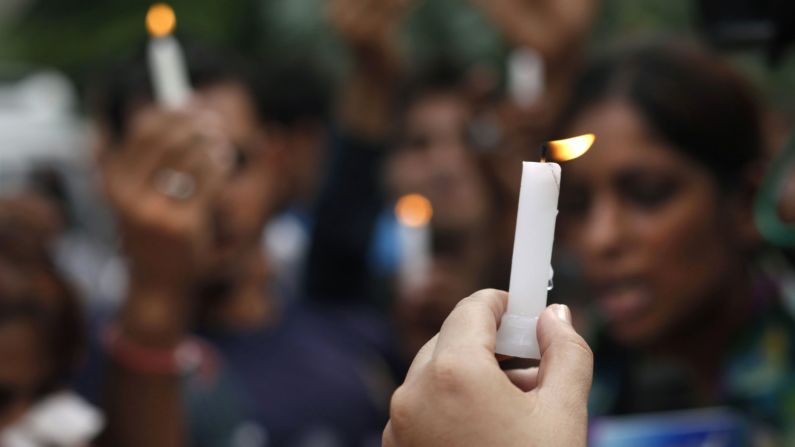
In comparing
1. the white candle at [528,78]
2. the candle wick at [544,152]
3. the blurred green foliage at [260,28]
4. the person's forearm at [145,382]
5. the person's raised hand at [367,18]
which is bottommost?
the person's forearm at [145,382]

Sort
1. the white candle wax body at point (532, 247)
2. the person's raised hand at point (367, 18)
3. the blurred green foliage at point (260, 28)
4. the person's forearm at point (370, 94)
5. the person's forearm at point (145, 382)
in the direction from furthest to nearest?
the blurred green foliage at point (260, 28)
the person's forearm at point (370, 94)
the person's raised hand at point (367, 18)
the person's forearm at point (145, 382)
the white candle wax body at point (532, 247)

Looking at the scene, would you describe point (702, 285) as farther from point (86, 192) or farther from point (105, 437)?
point (86, 192)

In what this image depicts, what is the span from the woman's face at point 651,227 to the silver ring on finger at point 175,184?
75 centimetres

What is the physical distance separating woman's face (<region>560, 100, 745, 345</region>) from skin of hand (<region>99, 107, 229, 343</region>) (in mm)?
732

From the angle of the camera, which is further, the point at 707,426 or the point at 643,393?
the point at 643,393

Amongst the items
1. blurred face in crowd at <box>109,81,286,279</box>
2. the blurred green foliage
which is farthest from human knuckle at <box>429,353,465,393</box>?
the blurred green foliage

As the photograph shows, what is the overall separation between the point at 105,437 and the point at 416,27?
6122mm

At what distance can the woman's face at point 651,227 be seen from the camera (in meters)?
1.86

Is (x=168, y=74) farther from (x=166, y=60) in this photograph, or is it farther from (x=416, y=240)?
(x=416, y=240)

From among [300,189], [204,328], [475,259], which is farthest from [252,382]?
[300,189]

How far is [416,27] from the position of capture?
7590 millimetres

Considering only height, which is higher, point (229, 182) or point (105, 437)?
point (229, 182)

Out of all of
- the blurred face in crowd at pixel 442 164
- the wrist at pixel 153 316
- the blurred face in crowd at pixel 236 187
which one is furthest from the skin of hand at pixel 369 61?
the wrist at pixel 153 316

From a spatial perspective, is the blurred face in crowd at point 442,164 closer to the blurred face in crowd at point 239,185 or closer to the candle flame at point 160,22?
the blurred face in crowd at point 239,185
